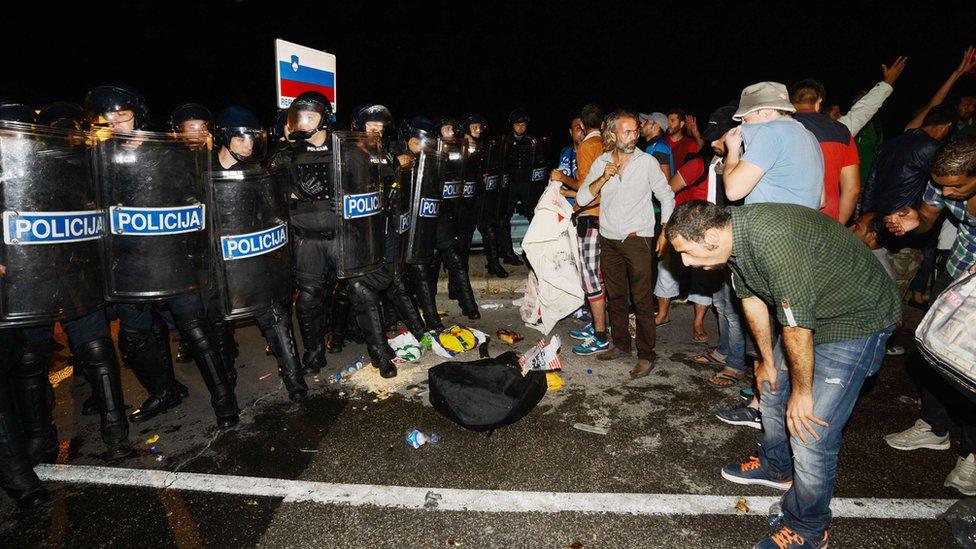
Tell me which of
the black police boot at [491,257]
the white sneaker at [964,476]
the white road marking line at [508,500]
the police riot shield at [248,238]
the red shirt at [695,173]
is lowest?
the white road marking line at [508,500]

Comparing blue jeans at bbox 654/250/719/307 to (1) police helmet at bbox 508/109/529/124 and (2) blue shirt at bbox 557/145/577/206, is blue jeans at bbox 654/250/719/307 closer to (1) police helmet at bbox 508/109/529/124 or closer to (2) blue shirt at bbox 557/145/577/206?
(2) blue shirt at bbox 557/145/577/206

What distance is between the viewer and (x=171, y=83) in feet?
52.1

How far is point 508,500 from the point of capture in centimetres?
287

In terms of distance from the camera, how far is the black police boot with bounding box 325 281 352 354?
16.3 feet

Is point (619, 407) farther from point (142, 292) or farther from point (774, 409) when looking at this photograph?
point (142, 292)

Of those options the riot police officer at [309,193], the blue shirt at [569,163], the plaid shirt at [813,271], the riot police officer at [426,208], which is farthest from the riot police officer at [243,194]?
the blue shirt at [569,163]

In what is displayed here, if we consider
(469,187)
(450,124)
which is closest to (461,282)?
(469,187)

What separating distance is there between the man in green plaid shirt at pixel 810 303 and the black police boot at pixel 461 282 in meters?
3.50

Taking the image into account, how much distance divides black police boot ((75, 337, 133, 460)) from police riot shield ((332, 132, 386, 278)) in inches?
62.8

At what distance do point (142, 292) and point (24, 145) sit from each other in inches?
38.8

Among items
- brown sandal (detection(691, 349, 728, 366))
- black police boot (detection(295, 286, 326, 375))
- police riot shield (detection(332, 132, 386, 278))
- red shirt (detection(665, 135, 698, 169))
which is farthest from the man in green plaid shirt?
red shirt (detection(665, 135, 698, 169))

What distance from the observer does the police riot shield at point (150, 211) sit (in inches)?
118

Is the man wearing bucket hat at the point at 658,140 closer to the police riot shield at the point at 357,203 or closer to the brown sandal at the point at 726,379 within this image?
the brown sandal at the point at 726,379

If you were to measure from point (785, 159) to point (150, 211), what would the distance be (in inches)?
148
